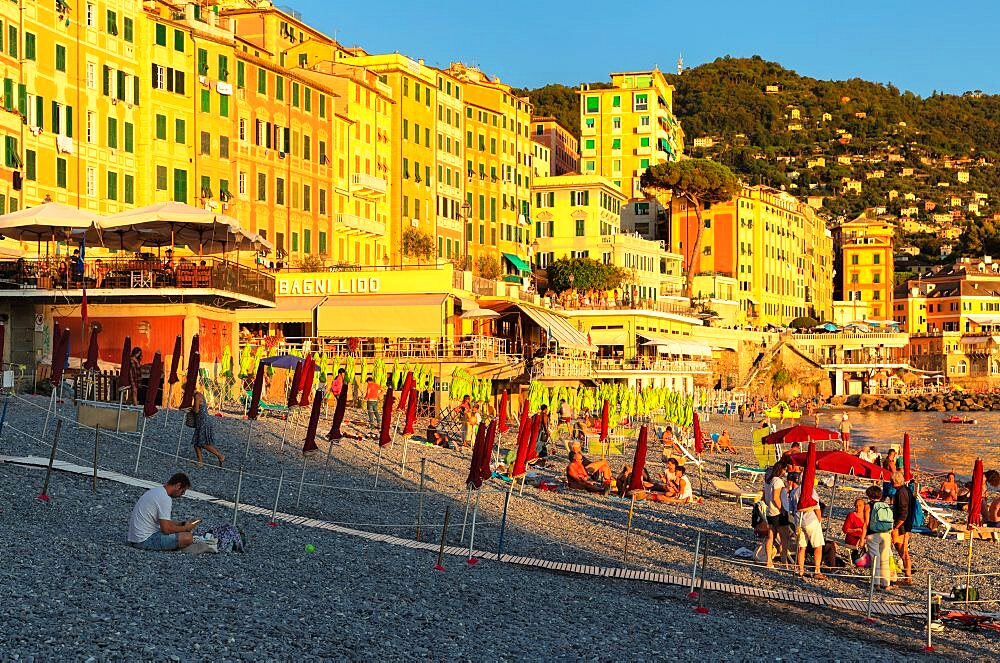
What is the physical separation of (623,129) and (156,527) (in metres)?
108

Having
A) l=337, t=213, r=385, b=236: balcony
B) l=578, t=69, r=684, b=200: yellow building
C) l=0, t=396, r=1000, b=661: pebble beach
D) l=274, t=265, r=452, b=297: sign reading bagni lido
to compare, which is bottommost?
l=0, t=396, r=1000, b=661: pebble beach

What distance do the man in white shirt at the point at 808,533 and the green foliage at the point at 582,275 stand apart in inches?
2722

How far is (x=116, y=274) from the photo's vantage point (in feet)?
117

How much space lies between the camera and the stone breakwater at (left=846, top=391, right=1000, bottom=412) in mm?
102062

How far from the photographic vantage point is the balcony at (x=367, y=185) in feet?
219

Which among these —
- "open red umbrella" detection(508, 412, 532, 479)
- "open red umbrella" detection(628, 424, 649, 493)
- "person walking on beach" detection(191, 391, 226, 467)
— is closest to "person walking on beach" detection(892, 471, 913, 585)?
"open red umbrella" detection(628, 424, 649, 493)

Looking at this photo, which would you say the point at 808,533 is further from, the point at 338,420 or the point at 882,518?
the point at 338,420

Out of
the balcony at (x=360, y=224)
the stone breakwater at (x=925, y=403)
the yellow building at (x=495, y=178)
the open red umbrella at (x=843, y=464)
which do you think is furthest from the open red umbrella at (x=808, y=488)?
the stone breakwater at (x=925, y=403)

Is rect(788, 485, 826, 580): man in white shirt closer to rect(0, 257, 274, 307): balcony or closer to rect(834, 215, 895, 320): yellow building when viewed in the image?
rect(0, 257, 274, 307): balcony

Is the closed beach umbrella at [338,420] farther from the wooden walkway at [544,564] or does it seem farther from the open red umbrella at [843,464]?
the open red umbrella at [843,464]

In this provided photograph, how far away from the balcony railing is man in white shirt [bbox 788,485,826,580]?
2067 centimetres

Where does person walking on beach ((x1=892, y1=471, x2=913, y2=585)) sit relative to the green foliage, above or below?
below

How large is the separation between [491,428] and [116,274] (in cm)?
1773

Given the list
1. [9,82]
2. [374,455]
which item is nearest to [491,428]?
[374,455]
